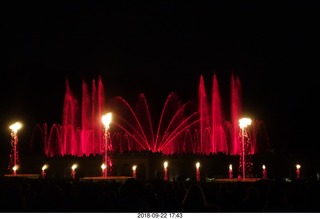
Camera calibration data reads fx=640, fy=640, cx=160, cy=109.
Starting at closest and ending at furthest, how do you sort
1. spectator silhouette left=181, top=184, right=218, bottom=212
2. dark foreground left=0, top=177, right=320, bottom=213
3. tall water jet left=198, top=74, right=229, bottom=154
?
spectator silhouette left=181, top=184, right=218, bottom=212, dark foreground left=0, top=177, right=320, bottom=213, tall water jet left=198, top=74, right=229, bottom=154

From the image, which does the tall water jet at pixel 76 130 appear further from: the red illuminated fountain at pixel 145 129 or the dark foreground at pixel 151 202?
the dark foreground at pixel 151 202

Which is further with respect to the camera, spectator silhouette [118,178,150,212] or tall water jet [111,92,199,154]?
tall water jet [111,92,199,154]

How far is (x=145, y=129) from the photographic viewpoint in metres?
77.3

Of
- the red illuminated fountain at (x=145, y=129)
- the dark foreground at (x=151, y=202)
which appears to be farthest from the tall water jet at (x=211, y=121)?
the dark foreground at (x=151, y=202)

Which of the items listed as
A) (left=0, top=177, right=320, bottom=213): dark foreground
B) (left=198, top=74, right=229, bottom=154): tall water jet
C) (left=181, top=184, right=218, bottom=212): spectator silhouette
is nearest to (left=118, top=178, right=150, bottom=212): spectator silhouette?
(left=0, top=177, right=320, bottom=213): dark foreground

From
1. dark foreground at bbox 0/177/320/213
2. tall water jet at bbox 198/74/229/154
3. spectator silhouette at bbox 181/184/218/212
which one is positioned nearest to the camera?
spectator silhouette at bbox 181/184/218/212

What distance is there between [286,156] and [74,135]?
23177 mm

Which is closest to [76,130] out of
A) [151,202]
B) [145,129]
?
[145,129]

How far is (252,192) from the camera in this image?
13664 mm

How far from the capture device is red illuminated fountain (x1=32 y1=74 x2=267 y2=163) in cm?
6756

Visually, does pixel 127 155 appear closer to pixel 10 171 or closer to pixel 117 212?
pixel 10 171

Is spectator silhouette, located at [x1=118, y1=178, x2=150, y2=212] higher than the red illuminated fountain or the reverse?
the reverse

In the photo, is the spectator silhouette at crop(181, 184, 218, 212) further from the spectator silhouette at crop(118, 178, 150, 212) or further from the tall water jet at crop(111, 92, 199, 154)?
the tall water jet at crop(111, 92, 199, 154)

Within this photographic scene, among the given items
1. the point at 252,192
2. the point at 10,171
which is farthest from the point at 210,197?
the point at 10,171
